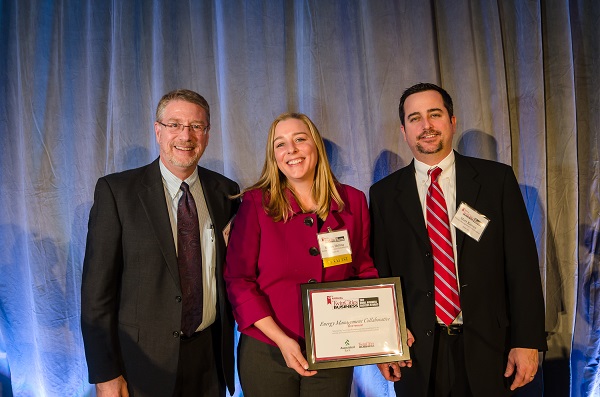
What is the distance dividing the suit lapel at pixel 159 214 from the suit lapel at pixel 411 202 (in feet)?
3.79

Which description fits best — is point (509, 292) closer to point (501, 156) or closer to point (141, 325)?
point (501, 156)

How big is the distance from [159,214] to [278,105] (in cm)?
125

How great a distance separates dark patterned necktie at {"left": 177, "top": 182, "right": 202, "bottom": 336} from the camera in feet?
6.73

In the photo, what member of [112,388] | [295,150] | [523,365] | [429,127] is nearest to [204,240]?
[295,150]

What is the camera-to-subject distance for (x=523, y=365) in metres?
2.02

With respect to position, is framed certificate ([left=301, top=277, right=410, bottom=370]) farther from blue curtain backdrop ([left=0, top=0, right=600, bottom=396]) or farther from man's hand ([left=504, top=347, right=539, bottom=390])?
blue curtain backdrop ([left=0, top=0, right=600, bottom=396])

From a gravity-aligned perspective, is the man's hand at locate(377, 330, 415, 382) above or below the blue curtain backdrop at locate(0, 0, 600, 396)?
below

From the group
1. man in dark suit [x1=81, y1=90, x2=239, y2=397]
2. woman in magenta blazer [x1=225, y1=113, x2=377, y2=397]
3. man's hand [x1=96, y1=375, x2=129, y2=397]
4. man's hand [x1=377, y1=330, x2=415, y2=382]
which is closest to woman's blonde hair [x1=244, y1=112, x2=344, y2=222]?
woman in magenta blazer [x1=225, y1=113, x2=377, y2=397]

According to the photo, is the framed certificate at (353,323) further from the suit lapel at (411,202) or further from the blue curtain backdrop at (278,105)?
the blue curtain backdrop at (278,105)

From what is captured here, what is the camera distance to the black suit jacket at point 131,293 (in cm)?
194

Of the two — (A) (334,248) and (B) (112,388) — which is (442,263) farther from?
(B) (112,388)

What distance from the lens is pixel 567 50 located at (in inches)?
117

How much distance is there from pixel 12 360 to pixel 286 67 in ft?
8.64

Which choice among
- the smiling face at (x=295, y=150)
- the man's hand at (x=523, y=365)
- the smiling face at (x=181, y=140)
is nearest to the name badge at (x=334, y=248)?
the smiling face at (x=295, y=150)
